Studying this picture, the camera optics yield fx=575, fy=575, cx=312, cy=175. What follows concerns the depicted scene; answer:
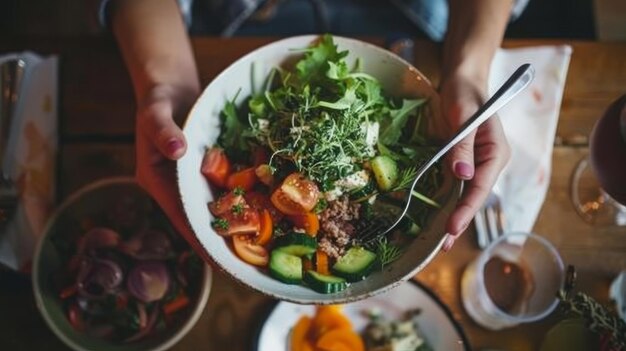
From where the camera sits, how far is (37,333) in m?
1.16

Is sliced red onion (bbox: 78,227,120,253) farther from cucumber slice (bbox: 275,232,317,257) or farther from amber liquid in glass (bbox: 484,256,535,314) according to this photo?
amber liquid in glass (bbox: 484,256,535,314)

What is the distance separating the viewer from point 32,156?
4.06 ft

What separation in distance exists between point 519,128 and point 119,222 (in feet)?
2.94

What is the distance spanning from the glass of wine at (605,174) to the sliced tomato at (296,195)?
23.8 inches

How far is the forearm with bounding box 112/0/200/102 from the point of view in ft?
3.91

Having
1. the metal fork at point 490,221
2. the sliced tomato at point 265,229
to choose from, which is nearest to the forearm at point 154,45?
the sliced tomato at point 265,229

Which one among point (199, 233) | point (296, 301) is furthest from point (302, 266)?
point (199, 233)

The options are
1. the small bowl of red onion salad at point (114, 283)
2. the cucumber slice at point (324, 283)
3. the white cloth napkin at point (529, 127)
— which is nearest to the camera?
the cucumber slice at point (324, 283)

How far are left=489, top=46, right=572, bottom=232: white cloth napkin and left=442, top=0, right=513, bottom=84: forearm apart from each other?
0.28ft

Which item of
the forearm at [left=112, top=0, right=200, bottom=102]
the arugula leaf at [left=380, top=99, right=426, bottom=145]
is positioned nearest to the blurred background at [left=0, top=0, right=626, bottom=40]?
the forearm at [left=112, top=0, right=200, bottom=102]

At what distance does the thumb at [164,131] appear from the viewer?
92 cm

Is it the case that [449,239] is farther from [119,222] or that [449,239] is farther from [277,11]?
[277,11]

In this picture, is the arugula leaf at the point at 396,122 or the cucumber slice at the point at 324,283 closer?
the cucumber slice at the point at 324,283

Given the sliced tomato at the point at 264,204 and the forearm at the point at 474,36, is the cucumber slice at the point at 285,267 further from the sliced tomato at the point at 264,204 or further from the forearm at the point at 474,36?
the forearm at the point at 474,36
